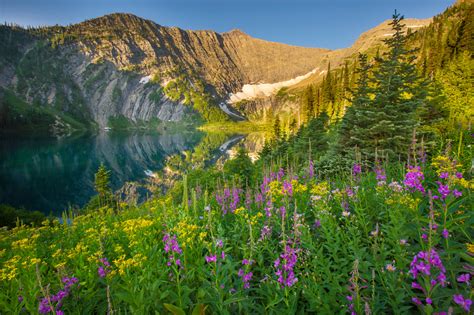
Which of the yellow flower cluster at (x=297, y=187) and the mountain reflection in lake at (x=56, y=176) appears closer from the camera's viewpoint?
the yellow flower cluster at (x=297, y=187)

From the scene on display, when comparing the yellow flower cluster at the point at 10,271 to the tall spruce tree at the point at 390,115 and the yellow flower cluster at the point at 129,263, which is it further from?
the tall spruce tree at the point at 390,115

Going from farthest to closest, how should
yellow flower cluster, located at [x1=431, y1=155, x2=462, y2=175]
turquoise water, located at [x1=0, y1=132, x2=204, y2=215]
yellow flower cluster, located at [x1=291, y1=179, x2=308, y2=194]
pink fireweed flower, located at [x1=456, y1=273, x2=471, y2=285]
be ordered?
turquoise water, located at [x1=0, y1=132, x2=204, y2=215], yellow flower cluster, located at [x1=291, y1=179, x2=308, y2=194], yellow flower cluster, located at [x1=431, y1=155, x2=462, y2=175], pink fireweed flower, located at [x1=456, y1=273, x2=471, y2=285]

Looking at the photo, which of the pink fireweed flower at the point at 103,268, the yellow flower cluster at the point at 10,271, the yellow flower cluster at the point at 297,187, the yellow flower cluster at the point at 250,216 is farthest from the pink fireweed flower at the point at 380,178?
the yellow flower cluster at the point at 10,271

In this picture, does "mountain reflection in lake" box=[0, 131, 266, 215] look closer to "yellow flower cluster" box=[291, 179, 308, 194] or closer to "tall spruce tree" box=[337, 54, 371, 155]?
"tall spruce tree" box=[337, 54, 371, 155]

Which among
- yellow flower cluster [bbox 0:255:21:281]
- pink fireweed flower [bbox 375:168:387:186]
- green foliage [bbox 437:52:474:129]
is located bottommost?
yellow flower cluster [bbox 0:255:21:281]

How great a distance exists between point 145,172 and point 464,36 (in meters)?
80.7

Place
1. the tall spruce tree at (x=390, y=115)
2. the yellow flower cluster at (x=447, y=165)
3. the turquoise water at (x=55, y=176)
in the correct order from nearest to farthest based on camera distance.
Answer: the yellow flower cluster at (x=447, y=165), the tall spruce tree at (x=390, y=115), the turquoise water at (x=55, y=176)

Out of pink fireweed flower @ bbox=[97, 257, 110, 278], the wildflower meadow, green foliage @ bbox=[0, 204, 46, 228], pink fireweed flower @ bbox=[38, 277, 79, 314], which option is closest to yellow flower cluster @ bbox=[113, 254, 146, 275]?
the wildflower meadow

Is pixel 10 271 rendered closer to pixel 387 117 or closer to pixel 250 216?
pixel 250 216

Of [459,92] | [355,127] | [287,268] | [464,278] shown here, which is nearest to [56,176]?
[355,127]

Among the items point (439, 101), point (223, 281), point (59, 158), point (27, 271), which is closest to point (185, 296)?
point (223, 281)

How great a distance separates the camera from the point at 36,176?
70375 mm

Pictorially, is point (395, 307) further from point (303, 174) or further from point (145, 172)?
point (145, 172)

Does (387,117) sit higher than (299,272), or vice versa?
(387,117)
